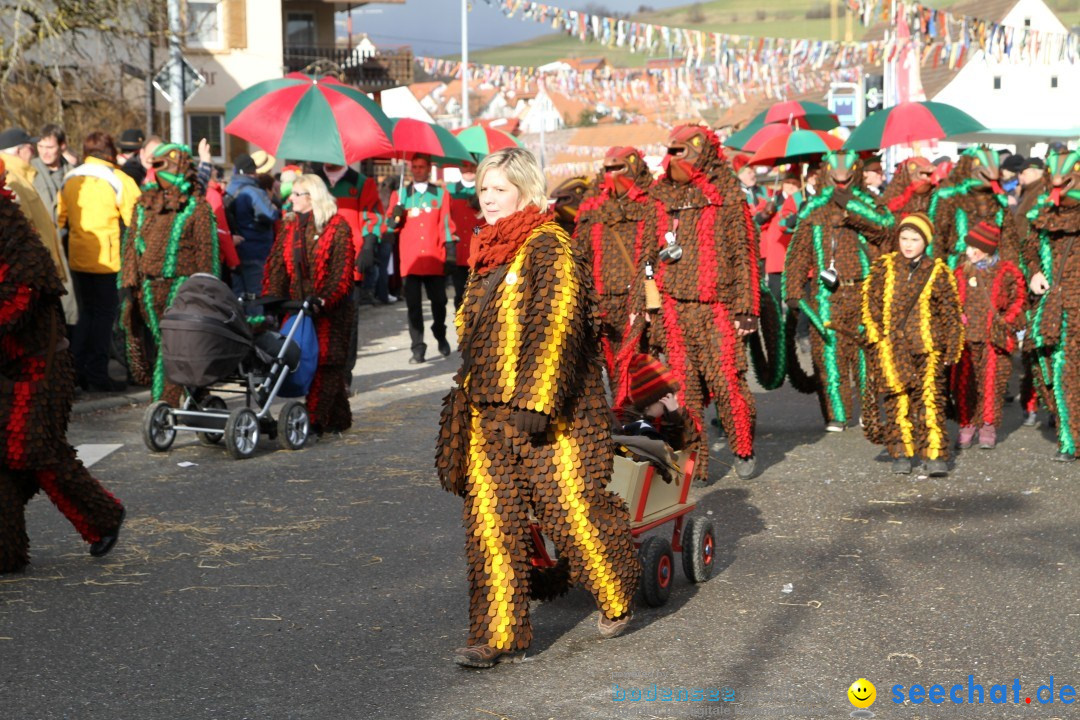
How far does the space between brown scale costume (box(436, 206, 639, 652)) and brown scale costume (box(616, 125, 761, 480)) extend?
3529 millimetres

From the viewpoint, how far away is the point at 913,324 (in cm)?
954

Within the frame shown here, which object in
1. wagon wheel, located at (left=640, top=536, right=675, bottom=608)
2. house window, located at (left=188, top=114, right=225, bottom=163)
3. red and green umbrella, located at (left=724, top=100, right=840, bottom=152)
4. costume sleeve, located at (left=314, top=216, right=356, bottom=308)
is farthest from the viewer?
house window, located at (left=188, top=114, right=225, bottom=163)

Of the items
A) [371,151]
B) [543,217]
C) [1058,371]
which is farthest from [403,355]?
[543,217]

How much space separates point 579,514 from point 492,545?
34 cm

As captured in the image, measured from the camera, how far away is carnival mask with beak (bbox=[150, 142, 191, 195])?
11000 millimetres

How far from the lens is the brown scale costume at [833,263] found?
446 inches

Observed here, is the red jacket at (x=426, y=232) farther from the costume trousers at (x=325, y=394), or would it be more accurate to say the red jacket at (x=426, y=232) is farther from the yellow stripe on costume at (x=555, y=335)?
the yellow stripe on costume at (x=555, y=335)

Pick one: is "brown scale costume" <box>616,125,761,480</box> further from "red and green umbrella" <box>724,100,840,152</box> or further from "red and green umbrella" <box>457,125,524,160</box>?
"red and green umbrella" <box>457,125,524,160</box>

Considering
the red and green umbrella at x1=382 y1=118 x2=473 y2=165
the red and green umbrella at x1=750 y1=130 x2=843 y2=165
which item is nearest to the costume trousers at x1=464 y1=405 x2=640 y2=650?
the red and green umbrella at x1=382 y1=118 x2=473 y2=165

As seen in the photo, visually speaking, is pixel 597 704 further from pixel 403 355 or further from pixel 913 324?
pixel 403 355

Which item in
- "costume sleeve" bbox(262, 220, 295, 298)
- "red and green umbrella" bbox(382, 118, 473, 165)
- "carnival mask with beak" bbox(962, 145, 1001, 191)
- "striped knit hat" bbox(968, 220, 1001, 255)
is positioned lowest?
"costume sleeve" bbox(262, 220, 295, 298)

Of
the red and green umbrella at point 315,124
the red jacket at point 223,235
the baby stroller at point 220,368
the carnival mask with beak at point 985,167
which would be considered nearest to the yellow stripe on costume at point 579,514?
the baby stroller at point 220,368

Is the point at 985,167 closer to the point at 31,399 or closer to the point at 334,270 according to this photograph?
the point at 334,270

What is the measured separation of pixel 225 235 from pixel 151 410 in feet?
9.96
